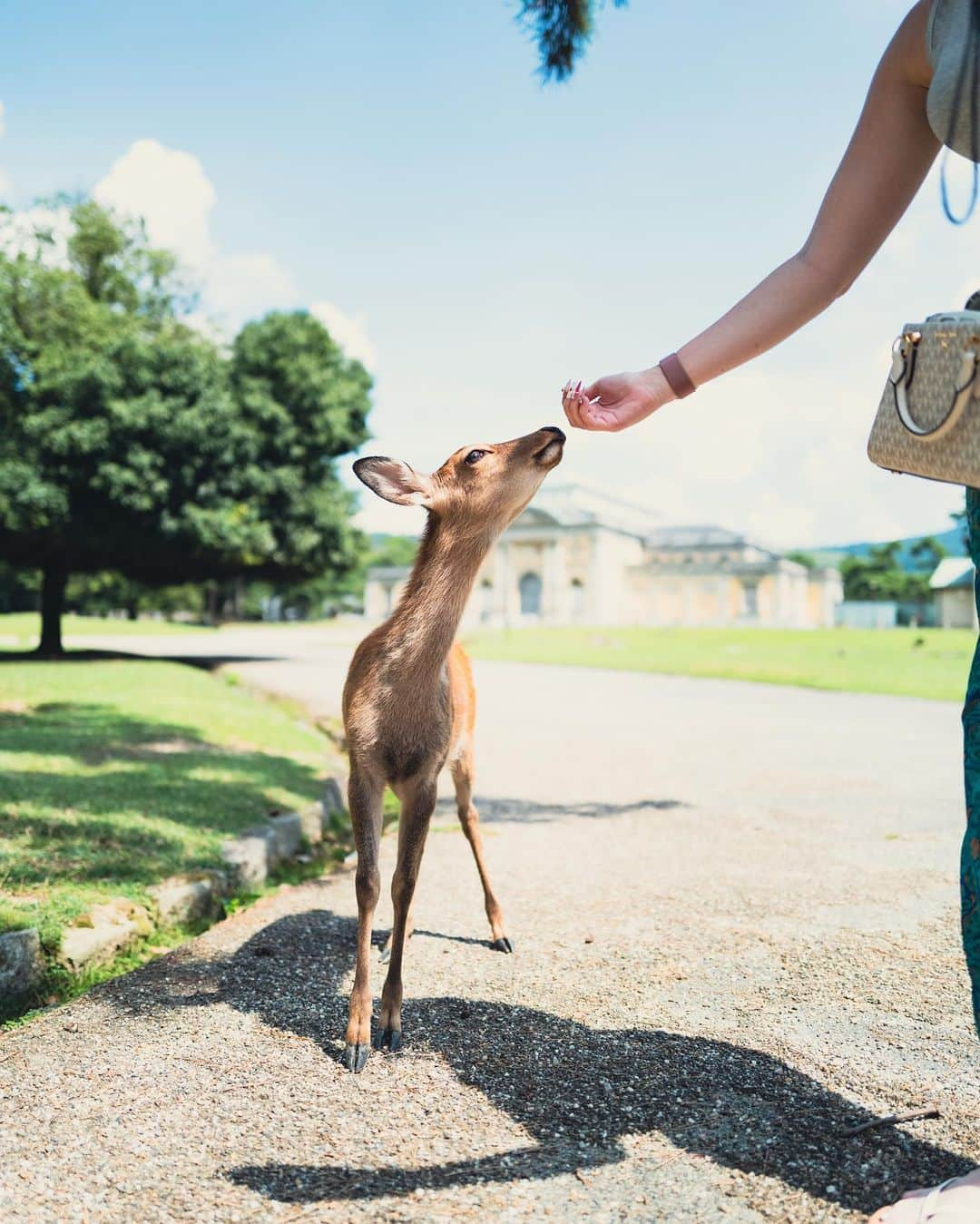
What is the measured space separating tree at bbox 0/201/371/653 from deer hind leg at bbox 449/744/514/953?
1709 centimetres

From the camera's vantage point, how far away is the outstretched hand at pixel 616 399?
2.40 m

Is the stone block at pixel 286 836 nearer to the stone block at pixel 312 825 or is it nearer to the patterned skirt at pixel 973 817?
the stone block at pixel 312 825

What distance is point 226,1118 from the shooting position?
247cm

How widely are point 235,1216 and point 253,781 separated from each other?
5.01m

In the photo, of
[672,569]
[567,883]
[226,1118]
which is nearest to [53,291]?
[567,883]

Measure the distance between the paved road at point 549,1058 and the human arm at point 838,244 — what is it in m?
1.70

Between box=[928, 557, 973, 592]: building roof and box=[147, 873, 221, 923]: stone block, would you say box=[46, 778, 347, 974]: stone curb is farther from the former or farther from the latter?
box=[928, 557, 973, 592]: building roof

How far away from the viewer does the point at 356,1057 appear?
2807mm

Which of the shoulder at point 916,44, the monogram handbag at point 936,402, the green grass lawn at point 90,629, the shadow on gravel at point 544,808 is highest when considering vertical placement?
the shoulder at point 916,44

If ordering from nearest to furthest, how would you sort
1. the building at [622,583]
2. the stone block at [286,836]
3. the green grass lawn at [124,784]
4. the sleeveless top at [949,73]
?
the sleeveless top at [949,73], the green grass lawn at [124,784], the stone block at [286,836], the building at [622,583]

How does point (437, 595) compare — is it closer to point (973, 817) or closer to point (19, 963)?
point (973, 817)

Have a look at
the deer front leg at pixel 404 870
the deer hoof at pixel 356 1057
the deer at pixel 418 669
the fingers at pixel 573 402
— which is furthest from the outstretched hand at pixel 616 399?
the deer hoof at pixel 356 1057

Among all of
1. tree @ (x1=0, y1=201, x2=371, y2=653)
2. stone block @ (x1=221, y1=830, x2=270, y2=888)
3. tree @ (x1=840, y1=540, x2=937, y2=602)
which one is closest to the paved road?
stone block @ (x1=221, y1=830, x2=270, y2=888)

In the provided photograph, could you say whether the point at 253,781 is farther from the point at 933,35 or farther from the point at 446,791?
the point at 933,35
